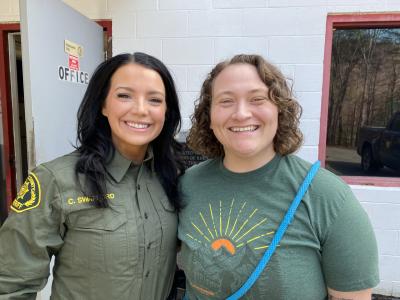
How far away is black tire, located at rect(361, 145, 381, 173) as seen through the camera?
289 centimetres

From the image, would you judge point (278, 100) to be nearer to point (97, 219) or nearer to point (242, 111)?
point (242, 111)

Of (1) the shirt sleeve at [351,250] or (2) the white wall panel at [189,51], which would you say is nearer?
(1) the shirt sleeve at [351,250]

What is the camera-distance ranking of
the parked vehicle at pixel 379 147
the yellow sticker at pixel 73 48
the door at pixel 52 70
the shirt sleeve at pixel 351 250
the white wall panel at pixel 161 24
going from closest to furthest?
the shirt sleeve at pixel 351 250 → the door at pixel 52 70 → the yellow sticker at pixel 73 48 → the white wall panel at pixel 161 24 → the parked vehicle at pixel 379 147

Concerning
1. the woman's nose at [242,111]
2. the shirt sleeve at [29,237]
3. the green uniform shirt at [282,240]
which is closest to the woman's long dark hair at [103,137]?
the shirt sleeve at [29,237]

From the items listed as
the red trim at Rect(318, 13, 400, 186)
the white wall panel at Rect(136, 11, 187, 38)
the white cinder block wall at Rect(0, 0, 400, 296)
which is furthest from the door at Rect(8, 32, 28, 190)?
the red trim at Rect(318, 13, 400, 186)

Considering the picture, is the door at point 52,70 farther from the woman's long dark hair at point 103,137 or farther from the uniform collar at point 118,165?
the uniform collar at point 118,165

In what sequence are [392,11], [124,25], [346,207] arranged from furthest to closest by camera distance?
[124,25] < [392,11] < [346,207]

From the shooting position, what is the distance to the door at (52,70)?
1886 millimetres

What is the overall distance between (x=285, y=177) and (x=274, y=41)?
179 cm

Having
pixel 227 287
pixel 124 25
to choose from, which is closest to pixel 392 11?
pixel 124 25

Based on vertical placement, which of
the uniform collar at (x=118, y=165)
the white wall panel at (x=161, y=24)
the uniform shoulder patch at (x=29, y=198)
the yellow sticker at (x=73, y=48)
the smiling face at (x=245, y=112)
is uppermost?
the white wall panel at (x=161, y=24)

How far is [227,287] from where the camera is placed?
1122 mm

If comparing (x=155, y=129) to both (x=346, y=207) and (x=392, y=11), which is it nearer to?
(x=346, y=207)

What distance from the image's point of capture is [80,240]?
47.1 inches
